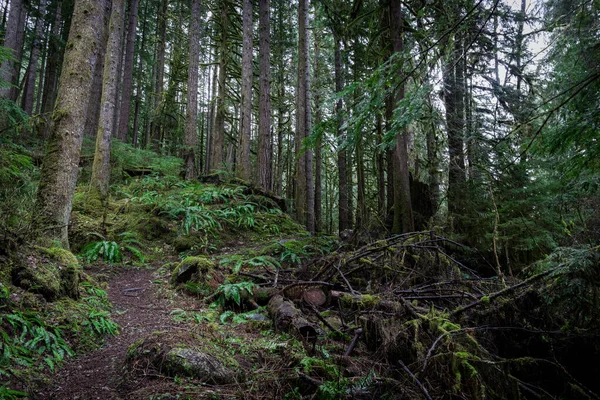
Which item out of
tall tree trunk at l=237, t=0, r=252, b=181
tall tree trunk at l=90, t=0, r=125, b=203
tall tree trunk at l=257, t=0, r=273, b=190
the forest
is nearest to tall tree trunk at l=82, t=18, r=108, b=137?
the forest

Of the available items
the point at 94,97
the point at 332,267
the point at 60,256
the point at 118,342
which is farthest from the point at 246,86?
the point at 118,342

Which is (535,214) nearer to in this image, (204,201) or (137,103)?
(204,201)

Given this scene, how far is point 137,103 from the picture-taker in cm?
2641

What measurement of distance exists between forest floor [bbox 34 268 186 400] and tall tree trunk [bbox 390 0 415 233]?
18.1 feet

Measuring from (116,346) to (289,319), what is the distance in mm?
1983

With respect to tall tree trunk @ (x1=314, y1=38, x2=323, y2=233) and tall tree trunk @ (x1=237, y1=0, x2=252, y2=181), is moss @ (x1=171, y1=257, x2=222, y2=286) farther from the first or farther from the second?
tall tree trunk @ (x1=314, y1=38, x2=323, y2=233)

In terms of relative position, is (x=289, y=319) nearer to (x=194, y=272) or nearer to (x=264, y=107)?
(x=194, y=272)

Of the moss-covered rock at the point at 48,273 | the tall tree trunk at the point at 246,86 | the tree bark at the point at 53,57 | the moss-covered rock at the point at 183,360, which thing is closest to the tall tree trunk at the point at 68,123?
the moss-covered rock at the point at 48,273

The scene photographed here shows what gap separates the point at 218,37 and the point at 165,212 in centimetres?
1158

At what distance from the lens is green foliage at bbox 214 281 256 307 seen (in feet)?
17.2

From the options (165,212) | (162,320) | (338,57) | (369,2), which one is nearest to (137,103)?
(338,57)

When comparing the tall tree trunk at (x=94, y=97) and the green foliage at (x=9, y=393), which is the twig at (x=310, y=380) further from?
the tall tree trunk at (x=94, y=97)

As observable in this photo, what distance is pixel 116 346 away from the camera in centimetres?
346

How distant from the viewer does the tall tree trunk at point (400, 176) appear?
8.03 m
